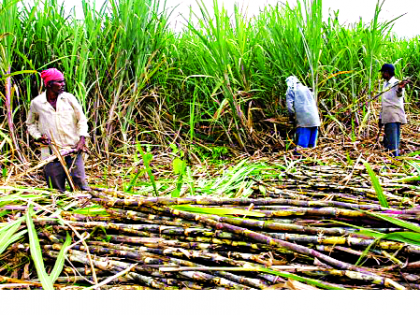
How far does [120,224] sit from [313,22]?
11.6 ft

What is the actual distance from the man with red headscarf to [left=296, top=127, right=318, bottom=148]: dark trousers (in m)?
2.32

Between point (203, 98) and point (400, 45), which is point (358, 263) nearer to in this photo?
point (203, 98)

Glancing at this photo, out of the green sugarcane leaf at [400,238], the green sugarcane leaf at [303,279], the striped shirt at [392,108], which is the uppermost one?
the striped shirt at [392,108]

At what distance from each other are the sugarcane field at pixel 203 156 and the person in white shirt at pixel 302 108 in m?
0.02

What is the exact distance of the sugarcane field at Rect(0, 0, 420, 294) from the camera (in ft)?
3.48

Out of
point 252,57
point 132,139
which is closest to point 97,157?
point 132,139

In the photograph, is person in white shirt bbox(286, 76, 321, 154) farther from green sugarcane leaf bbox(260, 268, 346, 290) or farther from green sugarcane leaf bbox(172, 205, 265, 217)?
green sugarcane leaf bbox(260, 268, 346, 290)

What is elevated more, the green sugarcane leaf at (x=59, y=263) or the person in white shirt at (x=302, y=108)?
the person in white shirt at (x=302, y=108)

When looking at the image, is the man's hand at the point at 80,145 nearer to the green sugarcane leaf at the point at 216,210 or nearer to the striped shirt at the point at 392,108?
the green sugarcane leaf at the point at 216,210

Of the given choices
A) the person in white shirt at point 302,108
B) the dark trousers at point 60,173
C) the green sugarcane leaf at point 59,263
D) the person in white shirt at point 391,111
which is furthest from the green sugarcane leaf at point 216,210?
the person in white shirt at point 391,111

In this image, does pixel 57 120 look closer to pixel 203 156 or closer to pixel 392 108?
pixel 203 156

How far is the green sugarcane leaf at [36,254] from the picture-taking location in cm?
100

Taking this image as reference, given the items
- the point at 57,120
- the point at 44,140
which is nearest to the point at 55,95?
the point at 57,120
